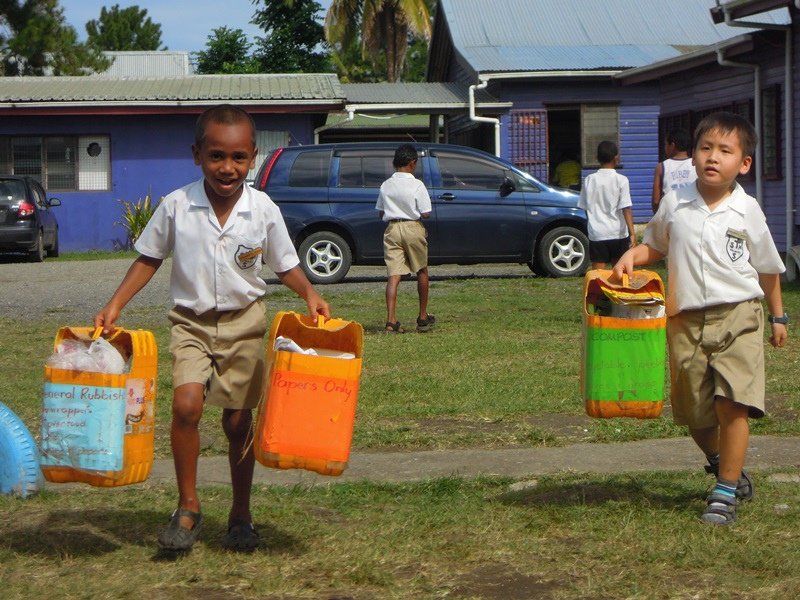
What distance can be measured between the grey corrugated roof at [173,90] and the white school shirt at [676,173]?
14998 millimetres

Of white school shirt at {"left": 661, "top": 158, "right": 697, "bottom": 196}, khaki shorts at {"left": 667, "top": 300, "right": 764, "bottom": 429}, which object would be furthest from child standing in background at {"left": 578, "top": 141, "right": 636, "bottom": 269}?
khaki shorts at {"left": 667, "top": 300, "right": 764, "bottom": 429}

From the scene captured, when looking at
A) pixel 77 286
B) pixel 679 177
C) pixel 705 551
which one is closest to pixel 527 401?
pixel 705 551

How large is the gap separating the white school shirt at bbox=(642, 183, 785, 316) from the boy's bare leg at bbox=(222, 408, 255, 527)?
1725mm

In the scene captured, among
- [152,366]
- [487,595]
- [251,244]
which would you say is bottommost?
[487,595]

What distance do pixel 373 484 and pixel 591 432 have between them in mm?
1683

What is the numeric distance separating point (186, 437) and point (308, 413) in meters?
0.52

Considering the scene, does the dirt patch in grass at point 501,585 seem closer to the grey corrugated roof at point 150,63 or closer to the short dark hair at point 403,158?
the short dark hair at point 403,158

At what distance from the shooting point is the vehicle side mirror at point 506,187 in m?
17.0

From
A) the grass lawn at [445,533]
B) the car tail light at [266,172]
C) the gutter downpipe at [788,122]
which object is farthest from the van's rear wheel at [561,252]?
the grass lawn at [445,533]

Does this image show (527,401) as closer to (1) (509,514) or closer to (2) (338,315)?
(1) (509,514)

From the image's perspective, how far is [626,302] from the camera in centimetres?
504

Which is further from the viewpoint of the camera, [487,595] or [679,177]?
[679,177]

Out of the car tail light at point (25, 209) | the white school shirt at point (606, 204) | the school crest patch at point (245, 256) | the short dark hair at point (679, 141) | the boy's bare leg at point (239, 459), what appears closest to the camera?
the school crest patch at point (245, 256)

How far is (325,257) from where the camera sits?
16875 millimetres
